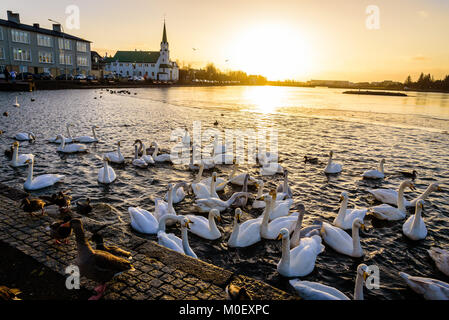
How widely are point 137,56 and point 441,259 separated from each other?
167 m

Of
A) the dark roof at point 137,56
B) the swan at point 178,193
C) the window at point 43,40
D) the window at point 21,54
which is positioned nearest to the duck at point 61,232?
the swan at point 178,193

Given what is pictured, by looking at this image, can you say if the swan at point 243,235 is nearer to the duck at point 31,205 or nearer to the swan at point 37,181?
the duck at point 31,205

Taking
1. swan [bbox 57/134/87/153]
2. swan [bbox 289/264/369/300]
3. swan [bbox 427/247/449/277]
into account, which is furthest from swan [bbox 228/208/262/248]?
swan [bbox 57/134/87/153]

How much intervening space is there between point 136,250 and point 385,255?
19.3ft

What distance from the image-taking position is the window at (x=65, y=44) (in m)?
73.7

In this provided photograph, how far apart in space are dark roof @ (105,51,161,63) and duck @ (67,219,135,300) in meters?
160

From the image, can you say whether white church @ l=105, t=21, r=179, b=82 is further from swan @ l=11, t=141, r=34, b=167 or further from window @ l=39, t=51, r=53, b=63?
swan @ l=11, t=141, r=34, b=167

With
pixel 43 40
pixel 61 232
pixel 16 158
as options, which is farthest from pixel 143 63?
pixel 61 232

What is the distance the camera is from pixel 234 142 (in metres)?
19.6

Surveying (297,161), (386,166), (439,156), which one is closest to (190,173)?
(297,161)

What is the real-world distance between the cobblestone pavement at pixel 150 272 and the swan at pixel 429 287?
2.88 metres

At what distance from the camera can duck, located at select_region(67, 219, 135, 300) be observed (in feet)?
13.6
